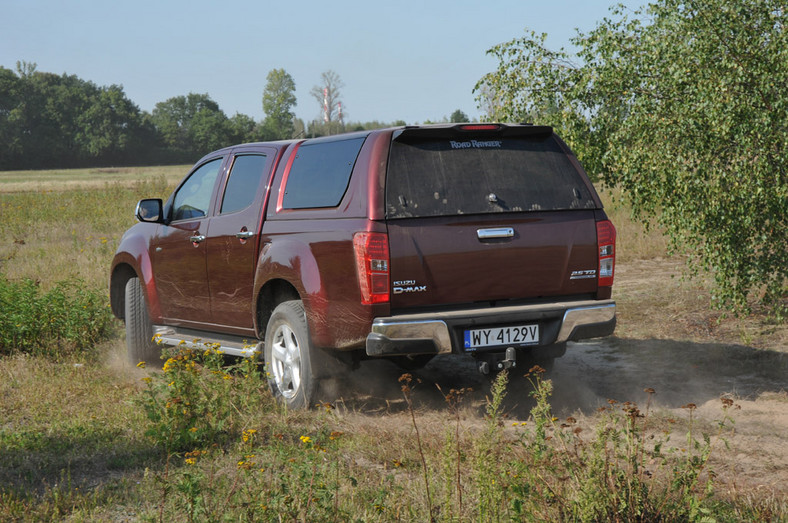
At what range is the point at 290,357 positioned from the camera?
6391 mm

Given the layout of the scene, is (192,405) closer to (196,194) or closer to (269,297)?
(269,297)

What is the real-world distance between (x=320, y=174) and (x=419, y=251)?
1135 mm

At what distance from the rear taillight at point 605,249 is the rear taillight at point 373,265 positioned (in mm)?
1587

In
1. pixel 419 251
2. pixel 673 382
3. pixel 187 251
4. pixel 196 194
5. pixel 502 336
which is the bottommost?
pixel 673 382

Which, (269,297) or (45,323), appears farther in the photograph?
(45,323)

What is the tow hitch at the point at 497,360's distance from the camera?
19.2ft

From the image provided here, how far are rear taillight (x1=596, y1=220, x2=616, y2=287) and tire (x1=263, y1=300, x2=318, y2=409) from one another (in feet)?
6.90

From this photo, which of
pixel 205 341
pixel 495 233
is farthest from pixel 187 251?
pixel 495 233

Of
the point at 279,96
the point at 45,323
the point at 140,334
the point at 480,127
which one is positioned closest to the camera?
the point at 480,127

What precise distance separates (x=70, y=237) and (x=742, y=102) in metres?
15.5

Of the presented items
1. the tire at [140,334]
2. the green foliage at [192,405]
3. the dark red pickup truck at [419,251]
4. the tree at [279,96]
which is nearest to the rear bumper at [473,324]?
the dark red pickup truck at [419,251]

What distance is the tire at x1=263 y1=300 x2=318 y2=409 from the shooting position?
6129mm

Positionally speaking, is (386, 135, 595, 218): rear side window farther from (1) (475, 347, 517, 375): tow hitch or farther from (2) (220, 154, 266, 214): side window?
(2) (220, 154, 266, 214): side window

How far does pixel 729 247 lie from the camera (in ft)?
27.1
